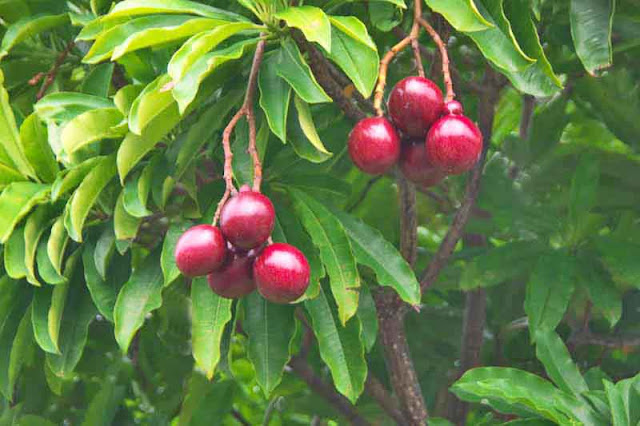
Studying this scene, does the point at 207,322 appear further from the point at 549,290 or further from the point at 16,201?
the point at 549,290

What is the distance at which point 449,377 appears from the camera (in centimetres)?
260

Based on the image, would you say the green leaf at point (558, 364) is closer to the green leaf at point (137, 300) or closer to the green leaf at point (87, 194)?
the green leaf at point (137, 300)

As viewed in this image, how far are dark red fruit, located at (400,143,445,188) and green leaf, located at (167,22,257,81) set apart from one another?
30 cm

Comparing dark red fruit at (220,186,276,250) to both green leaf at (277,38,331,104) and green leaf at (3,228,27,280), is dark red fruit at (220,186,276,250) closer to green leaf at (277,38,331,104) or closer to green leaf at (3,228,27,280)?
green leaf at (277,38,331,104)

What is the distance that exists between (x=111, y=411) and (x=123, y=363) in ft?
0.73

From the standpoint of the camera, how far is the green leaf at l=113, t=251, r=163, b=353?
171 centimetres

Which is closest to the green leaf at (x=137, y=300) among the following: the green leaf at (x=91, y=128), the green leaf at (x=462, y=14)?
the green leaf at (x=91, y=128)

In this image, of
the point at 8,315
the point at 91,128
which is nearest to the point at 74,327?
the point at 8,315

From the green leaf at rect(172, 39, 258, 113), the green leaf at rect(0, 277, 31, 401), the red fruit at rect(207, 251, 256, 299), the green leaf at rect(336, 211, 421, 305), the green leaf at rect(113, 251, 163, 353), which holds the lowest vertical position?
the green leaf at rect(0, 277, 31, 401)

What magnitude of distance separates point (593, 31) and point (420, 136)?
367mm

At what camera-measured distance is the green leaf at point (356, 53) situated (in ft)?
4.80

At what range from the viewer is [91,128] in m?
1.62

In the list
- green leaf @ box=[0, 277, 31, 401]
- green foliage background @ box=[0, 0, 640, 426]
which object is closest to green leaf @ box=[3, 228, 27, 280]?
green foliage background @ box=[0, 0, 640, 426]

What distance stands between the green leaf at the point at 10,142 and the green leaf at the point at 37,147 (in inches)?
0.4
